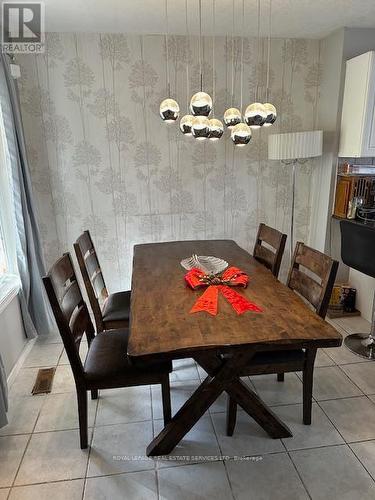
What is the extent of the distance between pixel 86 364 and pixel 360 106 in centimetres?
259

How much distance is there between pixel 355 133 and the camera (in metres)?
2.65

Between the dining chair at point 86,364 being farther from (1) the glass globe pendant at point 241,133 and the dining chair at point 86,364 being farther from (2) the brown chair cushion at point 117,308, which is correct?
(1) the glass globe pendant at point 241,133

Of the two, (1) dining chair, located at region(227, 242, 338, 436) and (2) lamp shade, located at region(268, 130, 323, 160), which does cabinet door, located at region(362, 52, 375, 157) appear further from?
(1) dining chair, located at region(227, 242, 338, 436)

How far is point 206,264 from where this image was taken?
84.4 inches

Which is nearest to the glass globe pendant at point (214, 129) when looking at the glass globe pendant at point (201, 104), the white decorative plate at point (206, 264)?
the glass globe pendant at point (201, 104)

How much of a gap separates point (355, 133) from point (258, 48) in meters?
1.09

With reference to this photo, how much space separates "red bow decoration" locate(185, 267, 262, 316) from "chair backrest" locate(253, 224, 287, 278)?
1.09 feet

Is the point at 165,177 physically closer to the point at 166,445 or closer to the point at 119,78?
the point at 119,78

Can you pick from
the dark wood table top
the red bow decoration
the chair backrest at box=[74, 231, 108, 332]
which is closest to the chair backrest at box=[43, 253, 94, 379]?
the chair backrest at box=[74, 231, 108, 332]

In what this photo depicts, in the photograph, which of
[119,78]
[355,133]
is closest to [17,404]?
[119,78]

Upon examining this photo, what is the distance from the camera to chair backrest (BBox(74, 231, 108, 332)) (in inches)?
83.3

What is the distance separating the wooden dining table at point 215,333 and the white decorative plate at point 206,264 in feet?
0.35
